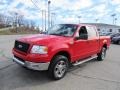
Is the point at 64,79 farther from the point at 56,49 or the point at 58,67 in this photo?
the point at 56,49

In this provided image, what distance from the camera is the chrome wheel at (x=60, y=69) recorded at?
6.09 metres

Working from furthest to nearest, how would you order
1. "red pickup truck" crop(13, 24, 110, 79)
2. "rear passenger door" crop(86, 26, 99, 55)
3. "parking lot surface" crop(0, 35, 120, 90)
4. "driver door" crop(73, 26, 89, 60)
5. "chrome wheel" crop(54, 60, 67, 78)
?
"rear passenger door" crop(86, 26, 99, 55)
"driver door" crop(73, 26, 89, 60)
"chrome wheel" crop(54, 60, 67, 78)
"red pickup truck" crop(13, 24, 110, 79)
"parking lot surface" crop(0, 35, 120, 90)

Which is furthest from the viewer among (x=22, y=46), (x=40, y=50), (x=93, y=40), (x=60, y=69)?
(x=93, y=40)

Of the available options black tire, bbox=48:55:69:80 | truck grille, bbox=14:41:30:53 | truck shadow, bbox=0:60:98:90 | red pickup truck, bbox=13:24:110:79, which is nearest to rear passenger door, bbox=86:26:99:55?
red pickup truck, bbox=13:24:110:79

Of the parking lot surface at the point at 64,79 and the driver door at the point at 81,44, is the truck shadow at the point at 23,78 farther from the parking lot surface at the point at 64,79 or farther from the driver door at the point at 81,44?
the driver door at the point at 81,44

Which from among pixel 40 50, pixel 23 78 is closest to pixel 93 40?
pixel 40 50

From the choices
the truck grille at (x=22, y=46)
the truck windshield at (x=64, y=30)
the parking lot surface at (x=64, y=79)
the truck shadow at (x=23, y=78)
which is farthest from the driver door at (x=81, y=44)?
the truck grille at (x=22, y=46)

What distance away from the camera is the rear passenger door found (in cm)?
793

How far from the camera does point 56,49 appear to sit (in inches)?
231

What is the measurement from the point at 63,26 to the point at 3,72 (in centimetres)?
279

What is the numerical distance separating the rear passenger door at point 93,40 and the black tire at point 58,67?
1936mm

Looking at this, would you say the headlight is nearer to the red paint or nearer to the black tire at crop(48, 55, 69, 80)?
the red paint

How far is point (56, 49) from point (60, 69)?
2.48 ft

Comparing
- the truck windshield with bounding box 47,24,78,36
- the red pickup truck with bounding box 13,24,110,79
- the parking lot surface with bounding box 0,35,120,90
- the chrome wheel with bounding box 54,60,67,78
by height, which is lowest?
the parking lot surface with bounding box 0,35,120,90
